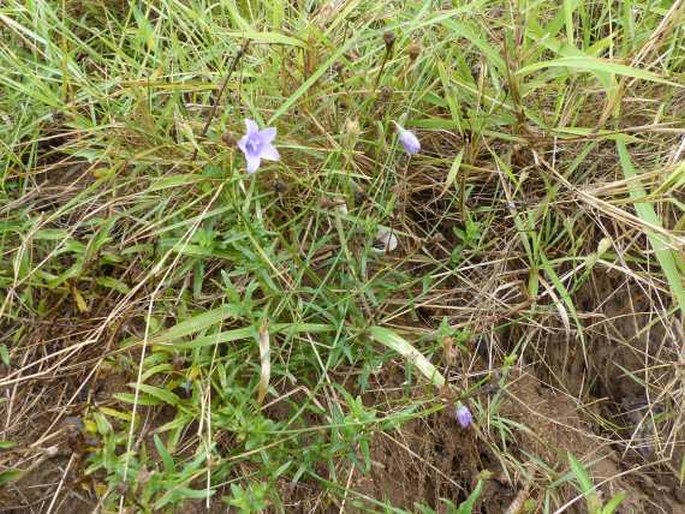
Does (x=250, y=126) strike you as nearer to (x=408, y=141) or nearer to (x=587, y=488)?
(x=408, y=141)

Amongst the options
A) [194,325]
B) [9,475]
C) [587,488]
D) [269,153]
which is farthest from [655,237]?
[9,475]

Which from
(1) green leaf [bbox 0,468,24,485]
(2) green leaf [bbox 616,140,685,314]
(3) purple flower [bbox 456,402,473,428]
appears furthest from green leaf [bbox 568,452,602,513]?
(1) green leaf [bbox 0,468,24,485]

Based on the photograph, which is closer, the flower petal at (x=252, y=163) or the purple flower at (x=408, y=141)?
the flower petal at (x=252, y=163)

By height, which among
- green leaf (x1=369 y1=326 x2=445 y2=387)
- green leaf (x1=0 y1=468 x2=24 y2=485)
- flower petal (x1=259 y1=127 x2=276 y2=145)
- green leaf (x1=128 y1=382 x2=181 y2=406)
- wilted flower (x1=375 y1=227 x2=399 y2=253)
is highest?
flower petal (x1=259 y1=127 x2=276 y2=145)

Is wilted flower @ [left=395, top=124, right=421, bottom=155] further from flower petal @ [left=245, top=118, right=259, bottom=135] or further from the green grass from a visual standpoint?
flower petal @ [left=245, top=118, right=259, bottom=135]

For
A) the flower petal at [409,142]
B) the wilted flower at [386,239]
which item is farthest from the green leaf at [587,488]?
the flower petal at [409,142]

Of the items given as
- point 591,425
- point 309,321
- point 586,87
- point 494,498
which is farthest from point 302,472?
point 586,87

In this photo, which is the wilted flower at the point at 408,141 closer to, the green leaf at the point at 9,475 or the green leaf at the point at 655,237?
the green leaf at the point at 655,237
